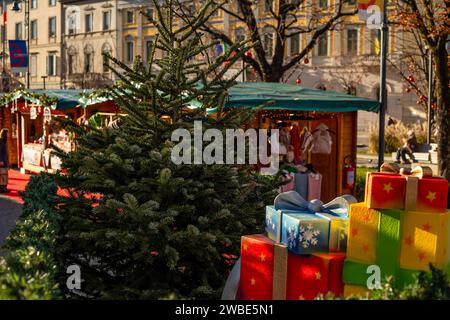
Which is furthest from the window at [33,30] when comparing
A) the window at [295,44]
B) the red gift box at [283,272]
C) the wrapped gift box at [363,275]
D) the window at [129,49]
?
the wrapped gift box at [363,275]

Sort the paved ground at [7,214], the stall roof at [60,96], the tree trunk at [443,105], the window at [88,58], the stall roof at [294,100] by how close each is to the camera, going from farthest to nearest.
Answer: the window at [88,58]
the stall roof at [60,96]
the tree trunk at [443,105]
the stall roof at [294,100]
the paved ground at [7,214]

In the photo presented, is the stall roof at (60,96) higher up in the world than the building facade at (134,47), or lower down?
lower down

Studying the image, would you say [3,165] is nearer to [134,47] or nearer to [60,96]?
[60,96]

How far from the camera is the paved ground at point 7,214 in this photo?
11342mm

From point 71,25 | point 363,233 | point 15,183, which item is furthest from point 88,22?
point 363,233

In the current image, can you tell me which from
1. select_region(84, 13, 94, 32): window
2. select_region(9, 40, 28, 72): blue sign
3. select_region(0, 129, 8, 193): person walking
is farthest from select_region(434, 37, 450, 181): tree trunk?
select_region(84, 13, 94, 32): window

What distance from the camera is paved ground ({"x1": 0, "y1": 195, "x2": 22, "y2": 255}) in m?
11.3

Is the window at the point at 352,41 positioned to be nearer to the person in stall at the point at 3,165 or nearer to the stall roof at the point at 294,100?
the person in stall at the point at 3,165

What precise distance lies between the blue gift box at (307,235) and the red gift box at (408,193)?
0.36 meters

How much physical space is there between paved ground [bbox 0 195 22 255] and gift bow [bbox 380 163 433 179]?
7.38 metres

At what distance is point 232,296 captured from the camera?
Result: 15.5ft

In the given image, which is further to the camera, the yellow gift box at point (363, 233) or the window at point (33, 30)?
the window at point (33, 30)

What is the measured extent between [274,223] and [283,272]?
1.22 feet
